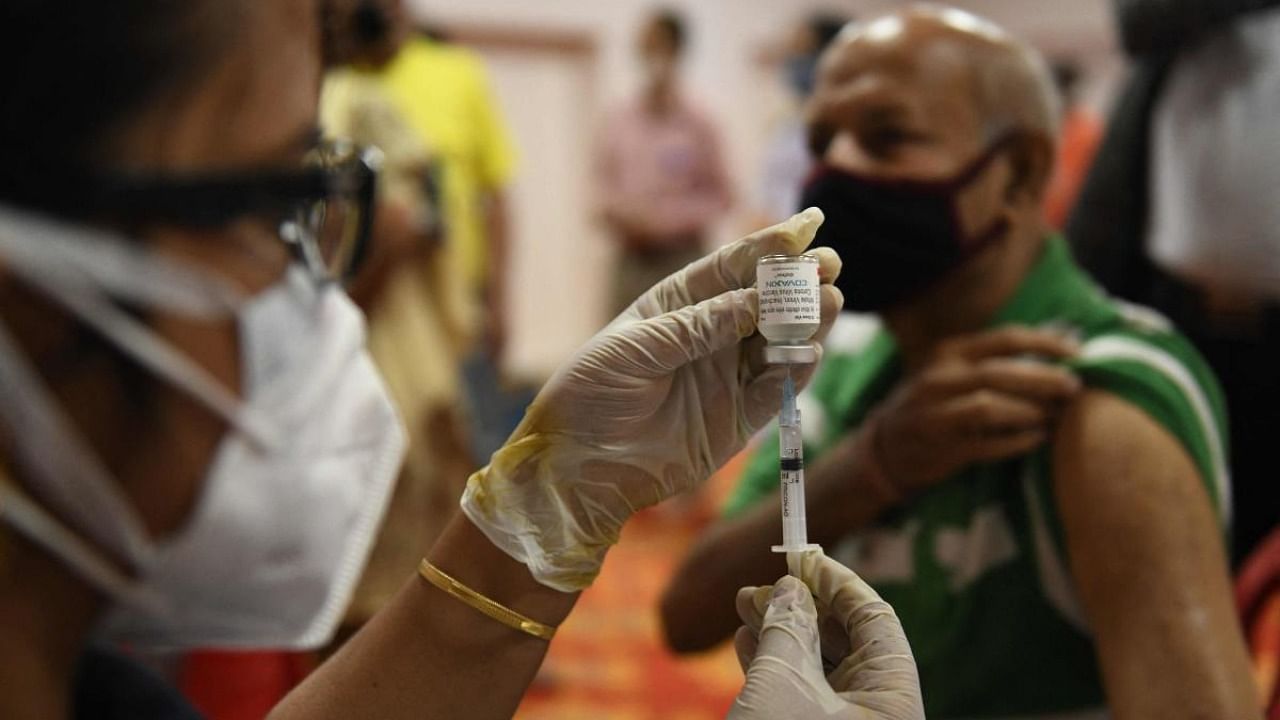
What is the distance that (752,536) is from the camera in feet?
4.48

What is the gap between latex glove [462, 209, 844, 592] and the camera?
3.07 feet

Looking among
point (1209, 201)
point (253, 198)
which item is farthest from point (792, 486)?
point (1209, 201)

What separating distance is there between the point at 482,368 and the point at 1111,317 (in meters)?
2.35

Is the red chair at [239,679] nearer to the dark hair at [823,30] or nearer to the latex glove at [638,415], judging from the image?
the latex glove at [638,415]

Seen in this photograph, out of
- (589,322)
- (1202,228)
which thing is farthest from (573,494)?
(589,322)

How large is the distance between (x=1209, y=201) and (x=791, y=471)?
915 millimetres

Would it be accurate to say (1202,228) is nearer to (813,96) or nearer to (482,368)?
(813,96)

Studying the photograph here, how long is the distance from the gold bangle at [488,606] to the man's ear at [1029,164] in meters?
0.79

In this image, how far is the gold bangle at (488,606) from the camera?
0.97m

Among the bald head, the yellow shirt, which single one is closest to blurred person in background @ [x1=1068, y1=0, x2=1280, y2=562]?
the bald head

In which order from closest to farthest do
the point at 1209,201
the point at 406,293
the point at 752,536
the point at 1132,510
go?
the point at 1132,510, the point at 752,536, the point at 1209,201, the point at 406,293

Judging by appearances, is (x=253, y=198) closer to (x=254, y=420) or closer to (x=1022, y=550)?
(x=254, y=420)

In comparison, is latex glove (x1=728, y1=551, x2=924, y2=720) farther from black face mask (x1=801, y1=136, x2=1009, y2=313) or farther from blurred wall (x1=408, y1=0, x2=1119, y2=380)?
blurred wall (x1=408, y1=0, x2=1119, y2=380)

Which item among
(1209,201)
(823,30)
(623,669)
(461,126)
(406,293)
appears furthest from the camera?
(823,30)
